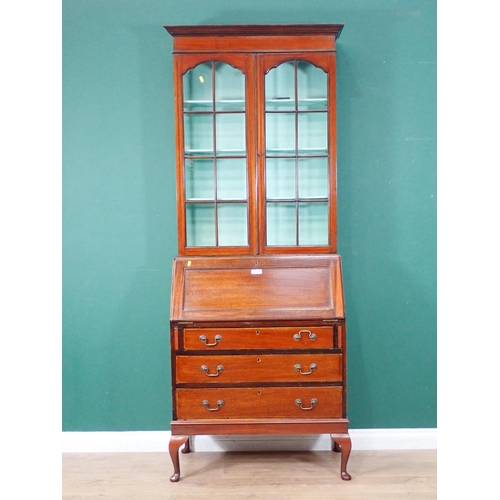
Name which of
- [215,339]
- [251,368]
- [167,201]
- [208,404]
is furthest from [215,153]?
[208,404]

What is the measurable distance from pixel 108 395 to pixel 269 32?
7.18 ft

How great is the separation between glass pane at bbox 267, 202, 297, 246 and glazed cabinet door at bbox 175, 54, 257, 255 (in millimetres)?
105

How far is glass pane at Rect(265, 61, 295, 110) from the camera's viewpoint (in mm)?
2477

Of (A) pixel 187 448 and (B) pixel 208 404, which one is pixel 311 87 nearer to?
(B) pixel 208 404

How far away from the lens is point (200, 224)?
8.37 ft

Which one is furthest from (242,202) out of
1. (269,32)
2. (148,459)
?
(148,459)

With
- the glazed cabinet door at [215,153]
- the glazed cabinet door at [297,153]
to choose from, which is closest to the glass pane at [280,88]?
the glazed cabinet door at [297,153]

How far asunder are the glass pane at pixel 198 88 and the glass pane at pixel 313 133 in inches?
19.4

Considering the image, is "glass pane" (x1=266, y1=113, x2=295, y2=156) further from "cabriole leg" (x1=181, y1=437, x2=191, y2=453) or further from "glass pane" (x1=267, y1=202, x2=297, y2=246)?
"cabriole leg" (x1=181, y1=437, x2=191, y2=453)

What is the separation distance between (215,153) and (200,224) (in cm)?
38
